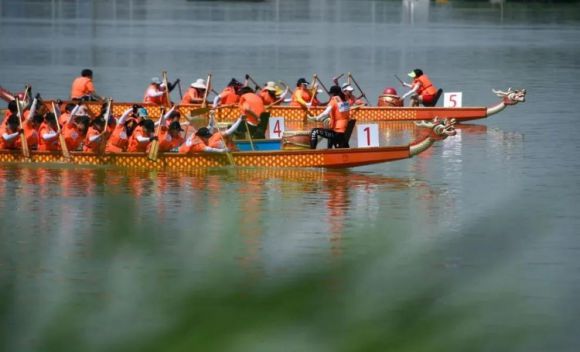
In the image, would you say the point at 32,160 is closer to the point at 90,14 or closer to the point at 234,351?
the point at 234,351

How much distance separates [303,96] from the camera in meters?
33.2

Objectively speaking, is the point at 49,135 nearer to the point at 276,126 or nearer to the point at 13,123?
the point at 13,123

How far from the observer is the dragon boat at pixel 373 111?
32094mm

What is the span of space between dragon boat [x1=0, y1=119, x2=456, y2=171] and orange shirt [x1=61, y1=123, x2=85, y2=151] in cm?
40

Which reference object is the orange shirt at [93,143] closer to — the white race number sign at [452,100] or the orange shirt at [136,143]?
the orange shirt at [136,143]

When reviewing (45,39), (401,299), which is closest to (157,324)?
(401,299)

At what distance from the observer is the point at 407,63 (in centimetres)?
6538

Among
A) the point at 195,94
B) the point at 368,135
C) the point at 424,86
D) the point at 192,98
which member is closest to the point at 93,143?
the point at 368,135

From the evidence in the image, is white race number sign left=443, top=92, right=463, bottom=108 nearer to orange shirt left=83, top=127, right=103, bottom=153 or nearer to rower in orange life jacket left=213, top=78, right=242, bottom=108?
rower in orange life jacket left=213, top=78, right=242, bottom=108

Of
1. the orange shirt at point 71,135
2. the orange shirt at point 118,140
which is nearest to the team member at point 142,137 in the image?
the orange shirt at point 118,140

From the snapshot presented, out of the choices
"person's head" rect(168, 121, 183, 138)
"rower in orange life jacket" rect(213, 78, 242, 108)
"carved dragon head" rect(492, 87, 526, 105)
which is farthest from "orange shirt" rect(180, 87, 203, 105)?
"person's head" rect(168, 121, 183, 138)

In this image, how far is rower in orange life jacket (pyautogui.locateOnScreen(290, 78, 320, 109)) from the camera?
1281 inches

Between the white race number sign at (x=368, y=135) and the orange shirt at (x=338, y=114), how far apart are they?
1427 mm

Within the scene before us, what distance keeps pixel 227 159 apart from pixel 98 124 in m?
2.36
